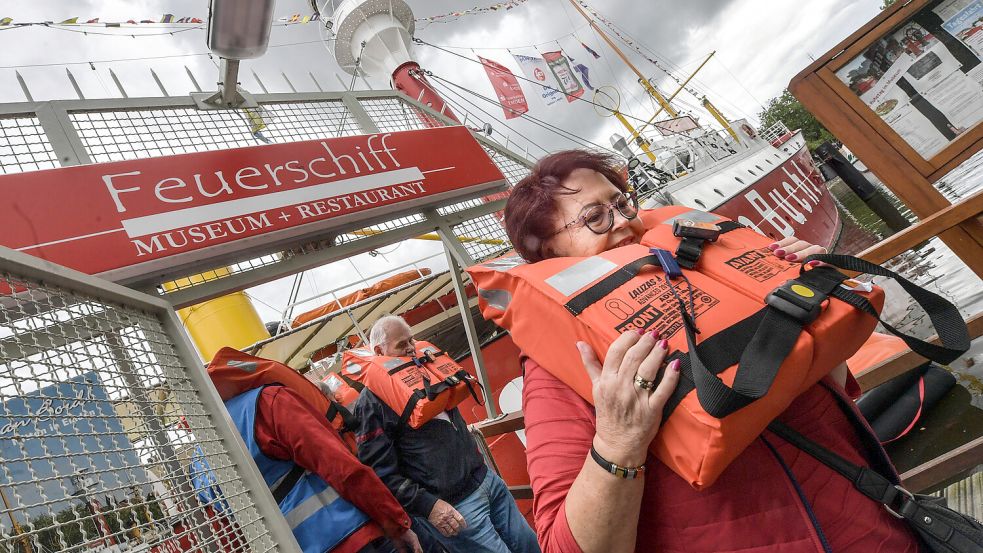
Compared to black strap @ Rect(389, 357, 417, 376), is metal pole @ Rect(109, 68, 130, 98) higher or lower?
higher

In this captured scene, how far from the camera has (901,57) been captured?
203 centimetres

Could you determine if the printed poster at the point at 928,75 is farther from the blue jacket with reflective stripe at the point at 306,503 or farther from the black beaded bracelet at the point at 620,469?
the blue jacket with reflective stripe at the point at 306,503

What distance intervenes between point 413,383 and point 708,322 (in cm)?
223

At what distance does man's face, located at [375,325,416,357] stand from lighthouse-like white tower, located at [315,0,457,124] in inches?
404

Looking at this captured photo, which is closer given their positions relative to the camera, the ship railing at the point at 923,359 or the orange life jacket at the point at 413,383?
the ship railing at the point at 923,359

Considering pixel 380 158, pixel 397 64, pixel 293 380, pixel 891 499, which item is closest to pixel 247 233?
pixel 293 380

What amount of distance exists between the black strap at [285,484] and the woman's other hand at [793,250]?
2.08 meters

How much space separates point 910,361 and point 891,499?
133 centimetres

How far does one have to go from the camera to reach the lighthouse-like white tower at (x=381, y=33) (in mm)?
12742

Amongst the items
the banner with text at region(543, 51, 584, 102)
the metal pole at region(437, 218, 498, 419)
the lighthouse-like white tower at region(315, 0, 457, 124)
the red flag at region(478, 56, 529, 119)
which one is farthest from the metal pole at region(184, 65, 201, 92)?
the banner with text at region(543, 51, 584, 102)

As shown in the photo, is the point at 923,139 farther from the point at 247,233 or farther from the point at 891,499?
the point at 247,233

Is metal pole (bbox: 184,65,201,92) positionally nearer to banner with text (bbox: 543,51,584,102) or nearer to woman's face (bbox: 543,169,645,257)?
woman's face (bbox: 543,169,645,257)

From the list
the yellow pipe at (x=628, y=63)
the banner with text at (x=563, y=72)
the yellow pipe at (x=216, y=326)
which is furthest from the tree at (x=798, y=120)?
the yellow pipe at (x=216, y=326)

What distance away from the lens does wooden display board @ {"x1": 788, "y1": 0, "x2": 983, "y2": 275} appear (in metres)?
1.94
